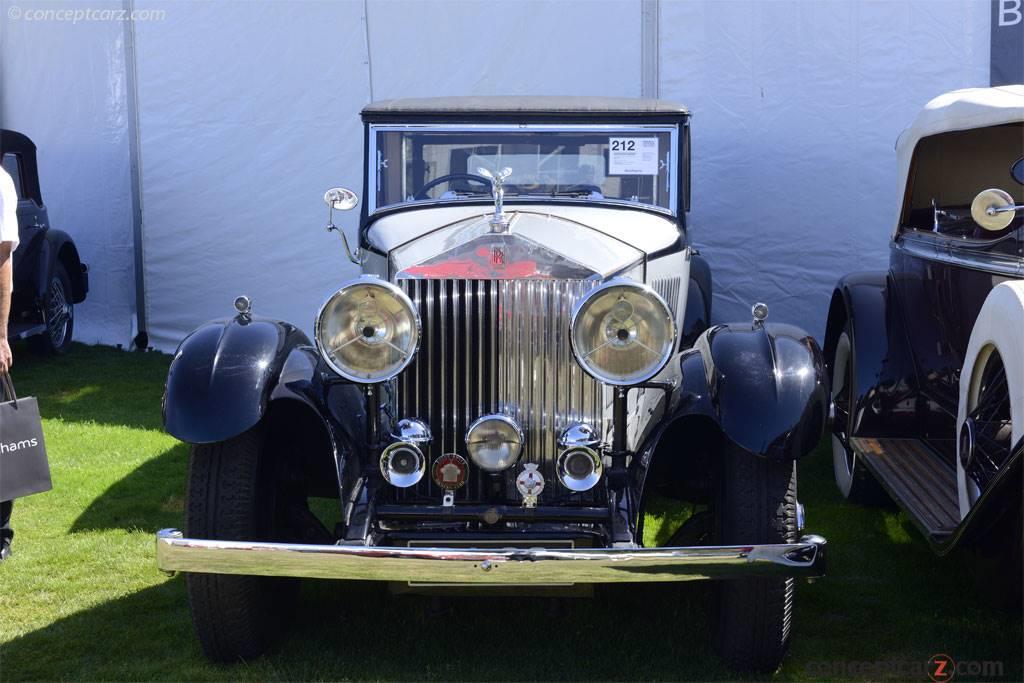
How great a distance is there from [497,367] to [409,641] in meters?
0.88

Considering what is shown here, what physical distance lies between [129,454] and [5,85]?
4.33 metres

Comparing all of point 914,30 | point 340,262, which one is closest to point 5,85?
point 340,262

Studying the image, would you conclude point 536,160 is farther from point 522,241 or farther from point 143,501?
point 143,501

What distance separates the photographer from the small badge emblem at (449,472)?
2957 mm

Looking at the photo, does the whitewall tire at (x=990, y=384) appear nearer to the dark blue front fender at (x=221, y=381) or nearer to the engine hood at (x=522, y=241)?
the engine hood at (x=522, y=241)

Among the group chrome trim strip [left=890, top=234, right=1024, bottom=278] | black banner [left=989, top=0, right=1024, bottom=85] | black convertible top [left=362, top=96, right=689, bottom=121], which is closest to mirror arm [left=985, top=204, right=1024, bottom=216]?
chrome trim strip [left=890, top=234, right=1024, bottom=278]

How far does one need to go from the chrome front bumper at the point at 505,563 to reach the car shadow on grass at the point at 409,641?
1.77 ft

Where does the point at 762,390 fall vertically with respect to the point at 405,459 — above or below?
above

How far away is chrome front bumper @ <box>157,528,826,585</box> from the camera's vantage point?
2494 mm

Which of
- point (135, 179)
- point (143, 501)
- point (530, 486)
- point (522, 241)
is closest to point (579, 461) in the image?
point (530, 486)

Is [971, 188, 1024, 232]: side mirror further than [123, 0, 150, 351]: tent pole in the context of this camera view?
No

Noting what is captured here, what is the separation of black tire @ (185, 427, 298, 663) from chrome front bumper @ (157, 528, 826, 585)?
0.32m

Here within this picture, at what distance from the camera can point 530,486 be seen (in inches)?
115

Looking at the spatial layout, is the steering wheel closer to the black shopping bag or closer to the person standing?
the person standing
